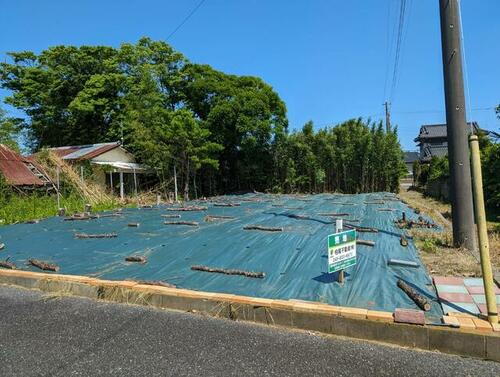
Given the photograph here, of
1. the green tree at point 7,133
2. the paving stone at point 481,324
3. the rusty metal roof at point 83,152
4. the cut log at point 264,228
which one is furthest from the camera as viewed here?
the green tree at point 7,133

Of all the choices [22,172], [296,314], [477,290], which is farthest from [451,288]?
[22,172]

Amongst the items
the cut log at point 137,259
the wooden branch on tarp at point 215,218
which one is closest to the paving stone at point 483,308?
the cut log at point 137,259

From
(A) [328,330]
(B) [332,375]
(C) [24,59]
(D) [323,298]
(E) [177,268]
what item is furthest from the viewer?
(C) [24,59]

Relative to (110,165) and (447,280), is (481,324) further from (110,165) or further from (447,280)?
(110,165)

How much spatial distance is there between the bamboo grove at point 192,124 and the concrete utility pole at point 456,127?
1046 cm

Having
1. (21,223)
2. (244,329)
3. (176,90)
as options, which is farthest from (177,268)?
(176,90)

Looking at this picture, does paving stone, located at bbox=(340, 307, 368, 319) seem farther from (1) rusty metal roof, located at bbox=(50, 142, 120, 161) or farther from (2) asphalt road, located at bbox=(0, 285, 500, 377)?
(1) rusty metal roof, located at bbox=(50, 142, 120, 161)

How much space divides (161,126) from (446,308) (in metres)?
13.1

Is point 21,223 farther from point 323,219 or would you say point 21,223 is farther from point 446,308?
point 446,308

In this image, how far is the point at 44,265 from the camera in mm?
4637

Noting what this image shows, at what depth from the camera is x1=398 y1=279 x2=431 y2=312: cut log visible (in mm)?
2904

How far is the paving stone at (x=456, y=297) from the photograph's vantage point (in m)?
2.99

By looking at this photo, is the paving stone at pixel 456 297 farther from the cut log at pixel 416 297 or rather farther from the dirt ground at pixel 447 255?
the dirt ground at pixel 447 255

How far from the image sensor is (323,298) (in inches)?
124
